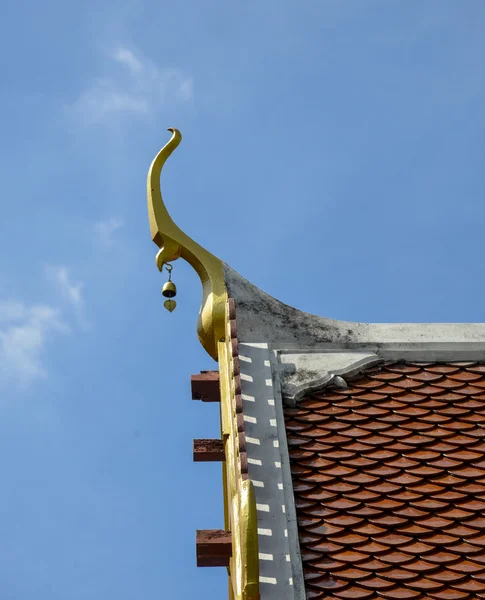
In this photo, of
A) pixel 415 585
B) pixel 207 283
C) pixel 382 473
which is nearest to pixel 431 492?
pixel 382 473

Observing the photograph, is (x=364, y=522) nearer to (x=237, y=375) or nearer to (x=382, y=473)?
(x=382, y=473)

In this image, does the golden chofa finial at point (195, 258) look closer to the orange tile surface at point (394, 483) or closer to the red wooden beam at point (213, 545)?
the orange tile surface at point (394, 483)

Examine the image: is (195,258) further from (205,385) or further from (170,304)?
(205,385)

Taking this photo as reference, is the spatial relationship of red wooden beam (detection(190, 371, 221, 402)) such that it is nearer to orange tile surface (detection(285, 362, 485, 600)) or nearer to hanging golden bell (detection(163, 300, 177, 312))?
hanging golden bell (detection(163, 300, 177, 312))

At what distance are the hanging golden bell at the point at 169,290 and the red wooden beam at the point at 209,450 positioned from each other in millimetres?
1322

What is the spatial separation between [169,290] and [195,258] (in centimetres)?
34

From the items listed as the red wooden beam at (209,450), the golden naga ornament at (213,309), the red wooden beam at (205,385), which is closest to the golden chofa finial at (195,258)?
the golden naga ornament at (213,309)

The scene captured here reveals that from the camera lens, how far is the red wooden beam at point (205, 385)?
10.1 m

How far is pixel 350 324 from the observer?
32.5 feet

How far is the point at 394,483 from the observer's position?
27.2ft

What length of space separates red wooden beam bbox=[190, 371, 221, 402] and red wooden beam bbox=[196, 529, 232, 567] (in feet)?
5.97

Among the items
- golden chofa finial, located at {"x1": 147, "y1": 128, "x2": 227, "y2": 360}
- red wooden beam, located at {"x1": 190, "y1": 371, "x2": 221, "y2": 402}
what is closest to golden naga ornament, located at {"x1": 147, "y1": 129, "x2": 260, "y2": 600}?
golden chofa finial, located at {"x1": 147, "y1": 128, "x2": 227, "y2": 360}

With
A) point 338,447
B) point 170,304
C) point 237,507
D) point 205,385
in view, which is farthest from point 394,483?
point 170,304

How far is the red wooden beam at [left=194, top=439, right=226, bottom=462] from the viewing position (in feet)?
31.5
